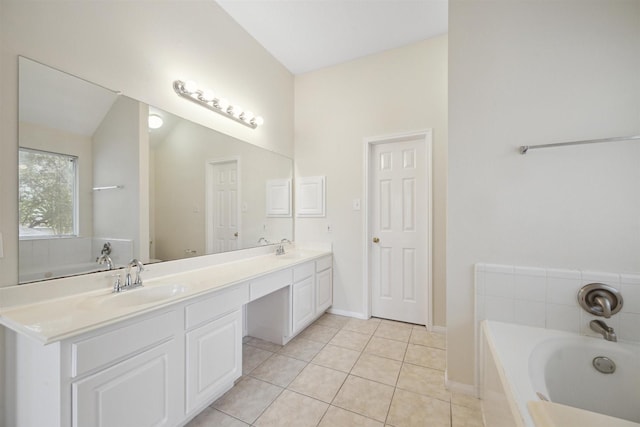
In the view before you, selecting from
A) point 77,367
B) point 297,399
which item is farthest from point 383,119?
point 77,367

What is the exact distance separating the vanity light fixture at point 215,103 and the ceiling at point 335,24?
2.57 feet

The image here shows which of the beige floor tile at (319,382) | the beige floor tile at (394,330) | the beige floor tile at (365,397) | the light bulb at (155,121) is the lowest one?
the beige floor tile at (394,330)

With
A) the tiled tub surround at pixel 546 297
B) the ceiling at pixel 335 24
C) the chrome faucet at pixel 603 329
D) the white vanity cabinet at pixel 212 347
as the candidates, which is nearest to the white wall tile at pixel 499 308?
the tiled tub surround at pixel 546 297

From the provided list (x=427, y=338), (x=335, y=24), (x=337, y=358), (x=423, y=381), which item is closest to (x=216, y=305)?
(x=337, y=358)

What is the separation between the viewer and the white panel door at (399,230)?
261 centimetres

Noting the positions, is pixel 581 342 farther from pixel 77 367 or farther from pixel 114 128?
pixel 114 128

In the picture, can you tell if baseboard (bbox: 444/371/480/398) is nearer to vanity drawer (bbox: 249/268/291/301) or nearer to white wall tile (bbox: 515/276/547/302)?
white wall tile (bbox: 515/276/547/302)

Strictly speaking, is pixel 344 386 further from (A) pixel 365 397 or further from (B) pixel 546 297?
(B) pixel 546 297

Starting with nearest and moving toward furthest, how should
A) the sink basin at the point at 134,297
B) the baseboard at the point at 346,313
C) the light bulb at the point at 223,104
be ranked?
the sink basin at the point at 134,297, the light bulb at the point at 223,104, the baseboard at the point at 346,313

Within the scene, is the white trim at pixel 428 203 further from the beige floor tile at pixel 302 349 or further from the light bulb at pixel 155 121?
the light bulb at pixel 155 121

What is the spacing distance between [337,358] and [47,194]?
2120 mm

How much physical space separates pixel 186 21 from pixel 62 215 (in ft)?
5.13

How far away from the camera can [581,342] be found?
128 centimetres

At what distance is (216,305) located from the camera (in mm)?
1446
